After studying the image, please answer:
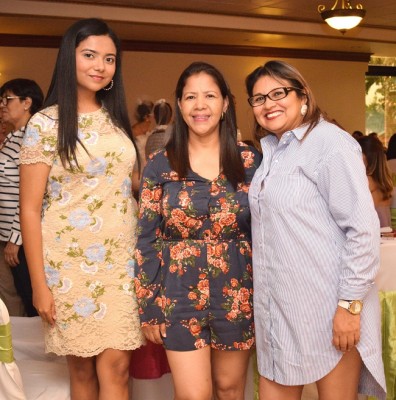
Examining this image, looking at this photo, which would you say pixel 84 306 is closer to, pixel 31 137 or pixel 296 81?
pixel 31 137

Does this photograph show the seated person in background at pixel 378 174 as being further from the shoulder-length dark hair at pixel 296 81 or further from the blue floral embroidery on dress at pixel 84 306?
the blue floral embroidery on dress at pixel 84 306

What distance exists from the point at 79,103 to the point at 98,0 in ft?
20.0

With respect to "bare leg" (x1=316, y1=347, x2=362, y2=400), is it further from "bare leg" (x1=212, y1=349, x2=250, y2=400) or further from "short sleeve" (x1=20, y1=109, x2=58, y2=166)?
"short sleeve" (x1=20, y1=109, x2=58, y2=166)

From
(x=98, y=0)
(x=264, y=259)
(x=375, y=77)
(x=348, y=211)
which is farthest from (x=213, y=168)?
(x=375, y=77)

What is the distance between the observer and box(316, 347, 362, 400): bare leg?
2125 millimetres

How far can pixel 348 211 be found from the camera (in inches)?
79.4

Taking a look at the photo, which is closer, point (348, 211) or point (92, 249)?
point (348, 211)

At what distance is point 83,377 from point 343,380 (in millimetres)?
965

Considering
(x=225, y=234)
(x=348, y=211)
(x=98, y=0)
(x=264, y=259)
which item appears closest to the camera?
(x=348, y=211)

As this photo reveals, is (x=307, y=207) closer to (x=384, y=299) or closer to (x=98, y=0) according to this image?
(x=384, y=299)

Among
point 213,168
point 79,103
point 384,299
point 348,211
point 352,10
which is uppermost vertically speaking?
point 352,10

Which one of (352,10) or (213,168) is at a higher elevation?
(352,10)

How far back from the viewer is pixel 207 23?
368 inches

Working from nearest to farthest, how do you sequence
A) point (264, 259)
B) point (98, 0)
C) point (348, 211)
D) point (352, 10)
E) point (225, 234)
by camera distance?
point (348, 211) → point (264, 259) → point (225, 234) → point (352, 10) → point (98, 0)
